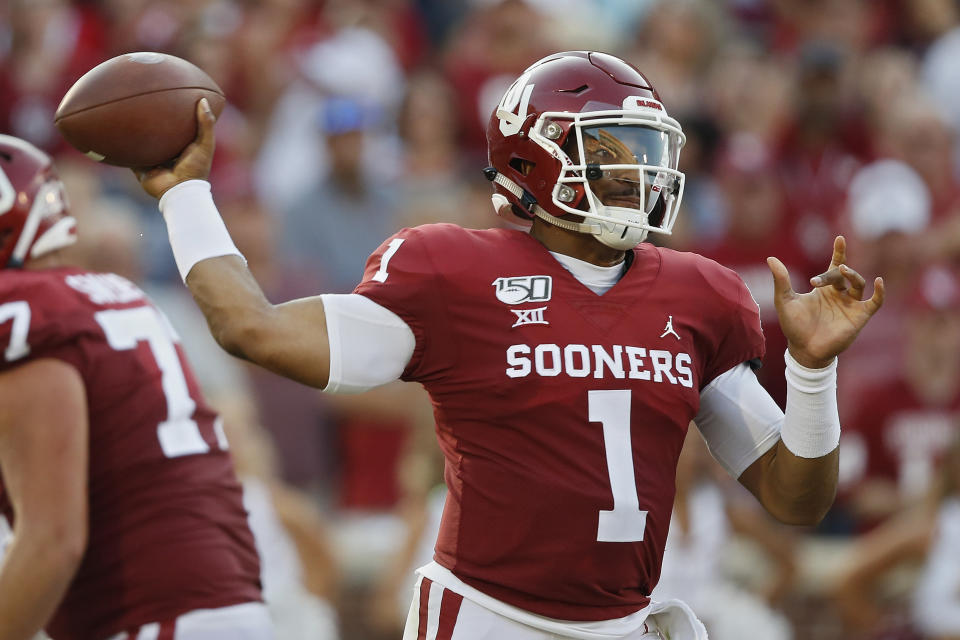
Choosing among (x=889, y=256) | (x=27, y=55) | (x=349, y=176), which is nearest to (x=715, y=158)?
(x=889, y=256)

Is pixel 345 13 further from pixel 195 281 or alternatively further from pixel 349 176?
pixel 195 281

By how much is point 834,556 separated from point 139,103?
509 cm

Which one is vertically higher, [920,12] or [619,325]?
[619,325]

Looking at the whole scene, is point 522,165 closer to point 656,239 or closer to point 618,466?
point 618,466

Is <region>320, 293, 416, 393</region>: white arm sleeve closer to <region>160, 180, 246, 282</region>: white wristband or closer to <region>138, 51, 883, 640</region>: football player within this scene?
<region>138, 51, 883, 640</region>: football player

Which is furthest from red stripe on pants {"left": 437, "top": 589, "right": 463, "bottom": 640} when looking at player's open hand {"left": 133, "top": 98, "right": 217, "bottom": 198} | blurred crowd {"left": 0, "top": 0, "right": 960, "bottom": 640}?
blurred crowd {"left": 0, "top": 0, "right": 960, "bottom": 640}

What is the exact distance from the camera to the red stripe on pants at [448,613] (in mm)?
3426

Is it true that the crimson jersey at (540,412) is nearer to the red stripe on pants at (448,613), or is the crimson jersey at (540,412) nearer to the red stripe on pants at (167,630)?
the red stripe on pants at (448,613)

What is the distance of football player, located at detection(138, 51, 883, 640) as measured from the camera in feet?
10.9

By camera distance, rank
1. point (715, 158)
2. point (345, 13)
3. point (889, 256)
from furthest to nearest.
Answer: point (345, 13), point (715, 158), point (889, 256)

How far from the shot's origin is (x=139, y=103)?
11.1ft

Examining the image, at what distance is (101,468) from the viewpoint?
3.87 m

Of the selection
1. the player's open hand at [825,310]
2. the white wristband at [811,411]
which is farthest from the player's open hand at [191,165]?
the white wristband at [811,411]

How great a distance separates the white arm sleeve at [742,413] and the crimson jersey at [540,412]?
233 mm
